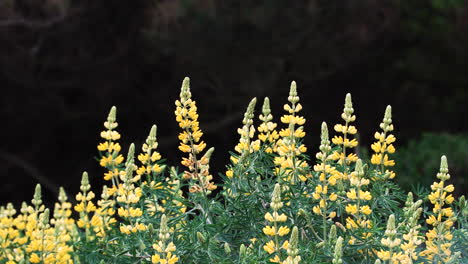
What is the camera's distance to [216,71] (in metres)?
7.54

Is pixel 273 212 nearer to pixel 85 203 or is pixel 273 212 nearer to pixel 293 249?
pixel 293 249

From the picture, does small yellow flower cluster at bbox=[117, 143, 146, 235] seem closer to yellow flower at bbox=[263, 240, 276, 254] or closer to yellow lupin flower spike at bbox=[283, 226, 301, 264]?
yellow flower at bbox=[263, 240, 276, 254]

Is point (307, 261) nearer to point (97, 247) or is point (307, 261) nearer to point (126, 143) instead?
point (97, 247)

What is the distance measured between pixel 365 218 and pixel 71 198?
597cm

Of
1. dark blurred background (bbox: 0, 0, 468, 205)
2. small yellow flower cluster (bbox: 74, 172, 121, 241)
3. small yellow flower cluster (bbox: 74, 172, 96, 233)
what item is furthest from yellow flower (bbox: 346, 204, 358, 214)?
dark blurred background (bbox: 0, 0, 468, 205)

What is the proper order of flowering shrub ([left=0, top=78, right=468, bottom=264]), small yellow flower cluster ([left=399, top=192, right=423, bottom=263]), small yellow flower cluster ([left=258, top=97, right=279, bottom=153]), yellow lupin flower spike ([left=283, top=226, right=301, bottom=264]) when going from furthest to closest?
1. small yellow flower cluster ([left=258, top=97, right=279, bottom=153])
2. flowering shrub ([left=0, top=78, right=468, bottom=264])
3. small yellow flower cluster ([left=399, top=192, right=423, bottom=263])
4. yellow lupin flower spike ([left=283, top=226, right=301, bottom=264])

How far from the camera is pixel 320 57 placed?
7.97m

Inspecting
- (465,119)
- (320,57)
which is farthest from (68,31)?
(465,119)

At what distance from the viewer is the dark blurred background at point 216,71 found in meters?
7.22

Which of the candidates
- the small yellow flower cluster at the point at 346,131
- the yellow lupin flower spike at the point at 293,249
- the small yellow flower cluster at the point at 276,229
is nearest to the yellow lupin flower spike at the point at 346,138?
the small yellow flower cluster at the point at 346,131

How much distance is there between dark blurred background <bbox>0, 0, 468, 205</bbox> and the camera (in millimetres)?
7219

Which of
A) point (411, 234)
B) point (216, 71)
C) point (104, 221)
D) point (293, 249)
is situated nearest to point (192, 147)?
point (104, 221)

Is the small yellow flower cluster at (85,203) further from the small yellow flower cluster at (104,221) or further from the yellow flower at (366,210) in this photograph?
the yellow flower at (366,210)

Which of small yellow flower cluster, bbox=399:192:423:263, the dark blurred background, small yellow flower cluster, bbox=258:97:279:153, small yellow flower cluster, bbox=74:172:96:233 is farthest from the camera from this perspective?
the dark blurred background
